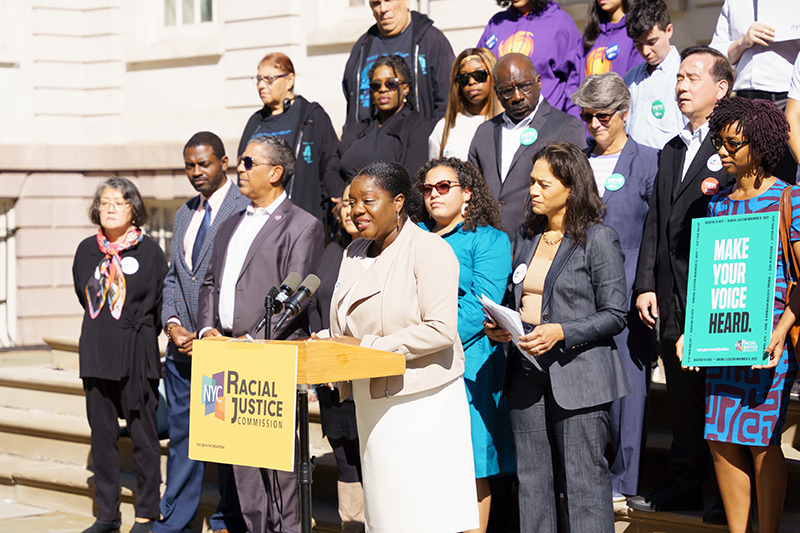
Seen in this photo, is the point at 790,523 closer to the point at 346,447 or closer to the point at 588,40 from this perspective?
the point at 346,447

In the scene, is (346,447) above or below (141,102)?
below

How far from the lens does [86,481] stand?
6.66 metres

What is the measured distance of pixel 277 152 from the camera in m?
5.19

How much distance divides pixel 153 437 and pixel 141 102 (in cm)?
732

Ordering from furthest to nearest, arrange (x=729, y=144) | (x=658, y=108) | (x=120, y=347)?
(x=120, y=347)
(x=658, y=108)
(x=729, y=144)

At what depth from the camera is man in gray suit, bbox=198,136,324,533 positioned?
497 cm

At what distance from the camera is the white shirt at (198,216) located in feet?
19.1

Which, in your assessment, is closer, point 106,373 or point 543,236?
point 543,236

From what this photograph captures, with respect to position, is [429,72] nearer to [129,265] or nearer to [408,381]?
[129,265]

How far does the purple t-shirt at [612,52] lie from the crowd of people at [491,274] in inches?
0.7

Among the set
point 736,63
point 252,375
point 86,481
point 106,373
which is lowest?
point 86,481

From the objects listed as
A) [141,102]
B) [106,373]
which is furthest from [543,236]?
[141,102]

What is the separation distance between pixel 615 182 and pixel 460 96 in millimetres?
1356

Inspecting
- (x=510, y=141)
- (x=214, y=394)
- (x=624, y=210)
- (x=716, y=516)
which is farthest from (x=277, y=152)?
(x=716, y=516)
